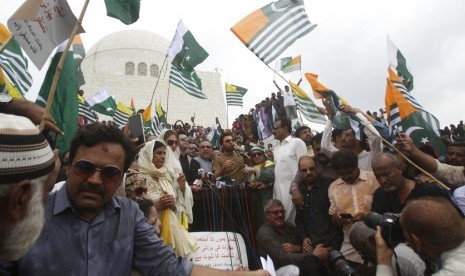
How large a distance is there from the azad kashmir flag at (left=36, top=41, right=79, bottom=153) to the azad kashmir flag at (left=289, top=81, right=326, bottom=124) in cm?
363

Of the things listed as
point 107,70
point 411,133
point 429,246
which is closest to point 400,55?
point 411,133

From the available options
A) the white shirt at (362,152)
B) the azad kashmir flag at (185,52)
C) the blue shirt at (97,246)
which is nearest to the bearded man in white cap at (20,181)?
the blue shirt at (97,246)

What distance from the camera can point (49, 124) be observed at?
5.95ft

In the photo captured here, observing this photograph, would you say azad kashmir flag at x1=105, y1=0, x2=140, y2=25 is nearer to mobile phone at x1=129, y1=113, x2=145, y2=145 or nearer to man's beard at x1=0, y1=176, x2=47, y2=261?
mobile phone at x1=129, y1=113, x2=145, y2=145

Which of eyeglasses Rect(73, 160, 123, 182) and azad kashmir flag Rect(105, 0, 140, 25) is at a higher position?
azad kashmir flag Rect(105, 0, 140, 25)

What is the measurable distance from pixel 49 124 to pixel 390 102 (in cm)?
383

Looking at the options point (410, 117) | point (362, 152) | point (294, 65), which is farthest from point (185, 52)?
point (410, 117)

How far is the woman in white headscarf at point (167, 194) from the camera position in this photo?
11.7 feet

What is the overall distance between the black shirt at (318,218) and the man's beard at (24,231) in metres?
3.07

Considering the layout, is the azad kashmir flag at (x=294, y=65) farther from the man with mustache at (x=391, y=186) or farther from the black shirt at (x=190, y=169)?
the man with mustache at (x=391, y=186)

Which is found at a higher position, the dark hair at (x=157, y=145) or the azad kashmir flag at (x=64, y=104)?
the azad kashmir flag at (x=64, y=104)

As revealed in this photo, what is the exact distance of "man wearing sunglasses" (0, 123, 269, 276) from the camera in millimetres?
1446

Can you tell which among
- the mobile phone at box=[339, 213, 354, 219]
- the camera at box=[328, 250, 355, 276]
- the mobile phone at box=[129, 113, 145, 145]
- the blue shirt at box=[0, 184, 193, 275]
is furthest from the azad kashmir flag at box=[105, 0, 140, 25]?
the camera at box=[328, 250, 355, 276]

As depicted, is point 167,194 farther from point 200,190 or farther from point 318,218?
point 318,218
